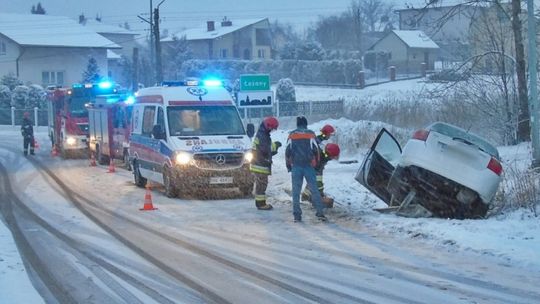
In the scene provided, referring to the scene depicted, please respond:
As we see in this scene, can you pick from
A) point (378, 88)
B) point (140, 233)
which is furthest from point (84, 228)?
point (378, 88)

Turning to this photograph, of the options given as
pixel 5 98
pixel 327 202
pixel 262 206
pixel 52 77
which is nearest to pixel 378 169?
pixel 327 202

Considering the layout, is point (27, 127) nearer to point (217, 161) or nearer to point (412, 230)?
point (217, 161)

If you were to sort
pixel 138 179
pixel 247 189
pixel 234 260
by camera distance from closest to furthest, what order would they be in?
pixel 234 260 < pixel 247 189 < pixel 138 179

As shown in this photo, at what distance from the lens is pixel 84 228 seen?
13.0 meters

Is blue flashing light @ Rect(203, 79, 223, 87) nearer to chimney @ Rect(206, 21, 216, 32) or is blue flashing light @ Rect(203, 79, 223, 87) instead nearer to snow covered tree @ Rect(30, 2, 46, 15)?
chimney @ Rect(206, 21, 216, 32)

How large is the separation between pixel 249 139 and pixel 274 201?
205cm

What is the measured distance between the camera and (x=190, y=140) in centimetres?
1703

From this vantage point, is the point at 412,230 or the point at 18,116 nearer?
the point at 412,230

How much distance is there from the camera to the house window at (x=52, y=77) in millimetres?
66312

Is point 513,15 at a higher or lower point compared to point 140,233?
higher

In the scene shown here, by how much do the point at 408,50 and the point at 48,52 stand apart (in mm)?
36044

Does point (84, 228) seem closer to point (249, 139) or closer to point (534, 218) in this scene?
point (249, 139)

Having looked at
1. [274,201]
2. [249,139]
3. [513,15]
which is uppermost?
[513,15]

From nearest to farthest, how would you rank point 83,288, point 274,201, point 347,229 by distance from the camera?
1. point 83,288
2. point 347,229
3. point 274,201
